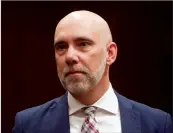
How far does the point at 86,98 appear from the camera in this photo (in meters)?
1.34

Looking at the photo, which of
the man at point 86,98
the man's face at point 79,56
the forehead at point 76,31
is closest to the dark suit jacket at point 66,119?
the man at point 86,98

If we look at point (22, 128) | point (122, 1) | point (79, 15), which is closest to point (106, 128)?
point (22, 128)

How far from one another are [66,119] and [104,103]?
16 centimetres

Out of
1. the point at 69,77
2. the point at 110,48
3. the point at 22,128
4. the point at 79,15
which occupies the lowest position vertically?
the point at 22,128

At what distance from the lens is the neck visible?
1342 millimetres

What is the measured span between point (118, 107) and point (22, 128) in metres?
0.39

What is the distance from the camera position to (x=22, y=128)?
139 centimetres

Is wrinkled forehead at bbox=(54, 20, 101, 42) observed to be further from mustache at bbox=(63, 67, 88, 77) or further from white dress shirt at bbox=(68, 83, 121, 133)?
white dress shirt at bbox=(68, 83, 121, 133)

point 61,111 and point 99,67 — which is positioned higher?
point 99,67

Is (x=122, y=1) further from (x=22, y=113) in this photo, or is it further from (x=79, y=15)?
(x=22, y=113)

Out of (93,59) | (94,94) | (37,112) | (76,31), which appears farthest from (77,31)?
(37,112)

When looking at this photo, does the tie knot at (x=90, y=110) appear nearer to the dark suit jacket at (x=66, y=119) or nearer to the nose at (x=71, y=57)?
the dark suit jacket at (x=66, y=119)

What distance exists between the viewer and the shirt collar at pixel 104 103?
53.1 inches

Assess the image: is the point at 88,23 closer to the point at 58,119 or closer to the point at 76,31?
the point at 76,31
